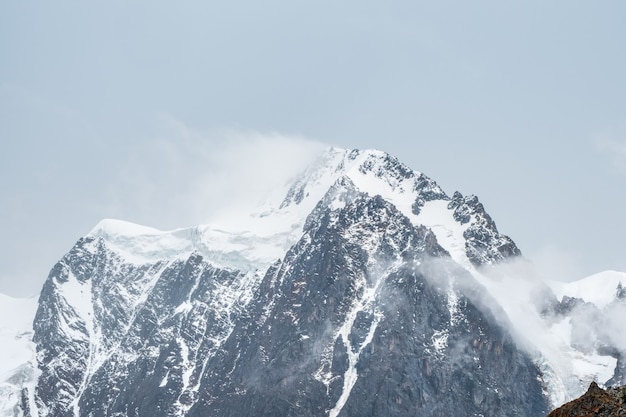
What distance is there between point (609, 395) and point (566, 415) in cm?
488

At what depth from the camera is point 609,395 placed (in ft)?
338

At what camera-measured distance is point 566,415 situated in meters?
105
